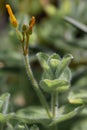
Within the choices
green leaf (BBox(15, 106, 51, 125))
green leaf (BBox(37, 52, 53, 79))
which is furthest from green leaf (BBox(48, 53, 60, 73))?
green leaf (BBox(15, 106, 51, 125))

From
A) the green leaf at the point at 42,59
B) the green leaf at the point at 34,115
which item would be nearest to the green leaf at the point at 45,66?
the green leaf at the point at 42,59

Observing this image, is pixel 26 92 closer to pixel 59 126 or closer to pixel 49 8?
pixel 59 126

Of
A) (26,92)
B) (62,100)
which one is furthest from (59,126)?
(26,92)

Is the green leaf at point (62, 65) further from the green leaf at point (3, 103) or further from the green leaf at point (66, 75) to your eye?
the green leaf at point (3, 103)

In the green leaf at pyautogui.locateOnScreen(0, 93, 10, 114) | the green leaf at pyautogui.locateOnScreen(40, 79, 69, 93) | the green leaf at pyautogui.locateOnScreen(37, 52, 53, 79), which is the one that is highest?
the green leaf at pyautogui.locateOnScreen(37, 52, 53, 79)

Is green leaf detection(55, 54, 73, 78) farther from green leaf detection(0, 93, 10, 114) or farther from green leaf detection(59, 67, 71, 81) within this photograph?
green leaf detection(0, 93, 10, 114)

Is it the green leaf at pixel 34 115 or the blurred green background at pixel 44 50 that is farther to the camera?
the blurred green background at pixel 44 50

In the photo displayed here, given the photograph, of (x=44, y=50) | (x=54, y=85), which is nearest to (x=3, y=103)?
(x=54, y=85)
